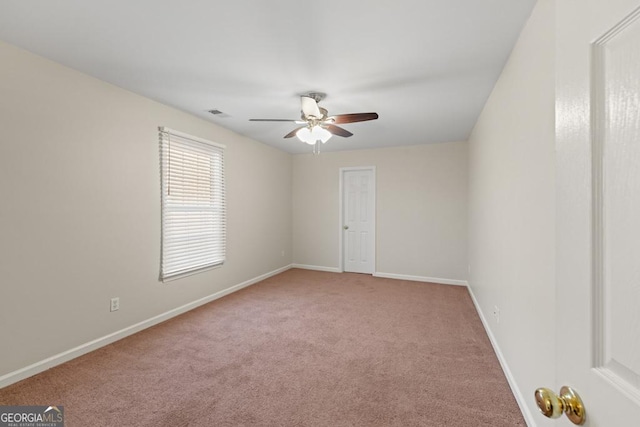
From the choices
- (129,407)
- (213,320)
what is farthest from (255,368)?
(213,320)

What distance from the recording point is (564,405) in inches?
23.3

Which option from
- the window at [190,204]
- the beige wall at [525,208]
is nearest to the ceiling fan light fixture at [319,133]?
the beige wall at [525,208]

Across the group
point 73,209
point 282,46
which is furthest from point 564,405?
point 73,209

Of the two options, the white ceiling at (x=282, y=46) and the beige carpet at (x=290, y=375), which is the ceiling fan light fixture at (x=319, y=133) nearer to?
the white ceiling at (x=282, y=46)

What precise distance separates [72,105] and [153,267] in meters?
1.69

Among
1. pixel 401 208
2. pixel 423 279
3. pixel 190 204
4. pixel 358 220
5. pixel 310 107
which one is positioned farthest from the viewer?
pixel 358 220

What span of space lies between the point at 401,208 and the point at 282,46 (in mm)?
3790

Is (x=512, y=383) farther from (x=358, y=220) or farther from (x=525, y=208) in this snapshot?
(x=358, y=220)

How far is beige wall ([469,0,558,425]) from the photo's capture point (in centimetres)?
141

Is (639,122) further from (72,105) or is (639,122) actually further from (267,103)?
(72,105)

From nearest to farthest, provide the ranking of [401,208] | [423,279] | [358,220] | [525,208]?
1. [525,208]
2. [423,279]
3. [401,208]
4. [358,220]

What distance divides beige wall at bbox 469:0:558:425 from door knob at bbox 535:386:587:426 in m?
0.94

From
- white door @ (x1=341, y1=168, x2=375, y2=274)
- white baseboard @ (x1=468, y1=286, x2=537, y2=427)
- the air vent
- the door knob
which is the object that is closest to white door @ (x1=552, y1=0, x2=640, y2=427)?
the door knob

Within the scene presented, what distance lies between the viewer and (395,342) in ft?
9.04
